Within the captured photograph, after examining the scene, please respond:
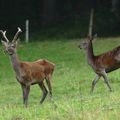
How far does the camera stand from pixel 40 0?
146ft

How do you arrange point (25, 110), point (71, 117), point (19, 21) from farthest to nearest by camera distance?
point (19, 21) → point (25, 110) → point (71, 117)

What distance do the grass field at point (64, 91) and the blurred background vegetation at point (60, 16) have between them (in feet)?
9.85

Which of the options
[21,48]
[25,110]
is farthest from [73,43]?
[25,110]

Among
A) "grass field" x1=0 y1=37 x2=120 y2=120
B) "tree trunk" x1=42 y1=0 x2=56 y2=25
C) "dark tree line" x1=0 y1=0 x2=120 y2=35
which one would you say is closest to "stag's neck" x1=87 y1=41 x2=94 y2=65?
"grass field" x1=0 y1=37 x2=120 y2=120

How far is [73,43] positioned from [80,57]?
4548mm

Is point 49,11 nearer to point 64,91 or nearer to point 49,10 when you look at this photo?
point 49,10

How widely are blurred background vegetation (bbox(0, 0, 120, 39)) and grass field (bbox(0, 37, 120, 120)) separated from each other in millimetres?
3002

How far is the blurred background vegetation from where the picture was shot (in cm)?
3800

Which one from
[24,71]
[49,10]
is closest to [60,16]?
[49,10]

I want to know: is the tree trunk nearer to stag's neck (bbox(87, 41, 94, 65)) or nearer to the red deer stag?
stag's neck (bbox(87, 41, 94, 65))

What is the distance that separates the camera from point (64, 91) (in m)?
19.5

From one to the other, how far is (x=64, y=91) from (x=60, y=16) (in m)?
23.1

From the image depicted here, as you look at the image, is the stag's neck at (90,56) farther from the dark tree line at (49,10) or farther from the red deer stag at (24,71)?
the dark tree line at (49,10)

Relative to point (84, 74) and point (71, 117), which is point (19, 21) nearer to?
point (84, 74)
